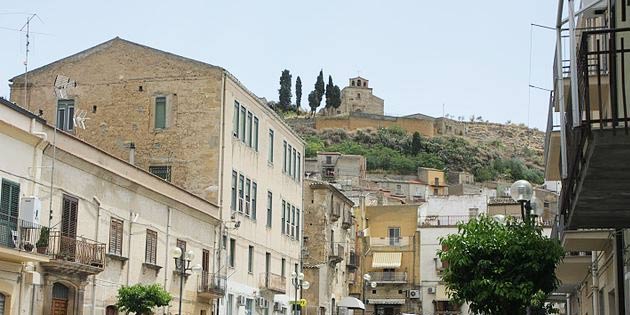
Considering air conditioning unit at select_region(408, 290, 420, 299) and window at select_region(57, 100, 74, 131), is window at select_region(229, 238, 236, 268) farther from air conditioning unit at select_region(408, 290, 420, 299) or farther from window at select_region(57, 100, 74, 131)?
air conditioning unit at select_region(408, 290, 420, 299)

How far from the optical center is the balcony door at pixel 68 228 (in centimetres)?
2630

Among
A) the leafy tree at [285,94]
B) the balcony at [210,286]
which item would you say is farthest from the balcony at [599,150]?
the leafy tree at [285,94]

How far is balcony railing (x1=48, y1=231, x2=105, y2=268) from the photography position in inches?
1016

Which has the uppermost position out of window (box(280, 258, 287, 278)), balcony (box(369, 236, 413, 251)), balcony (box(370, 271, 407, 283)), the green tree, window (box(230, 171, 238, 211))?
balcony (box(369, 236, 413, 251))

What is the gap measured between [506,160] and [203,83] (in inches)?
5486

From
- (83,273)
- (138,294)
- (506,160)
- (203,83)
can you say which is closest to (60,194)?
(83,273)

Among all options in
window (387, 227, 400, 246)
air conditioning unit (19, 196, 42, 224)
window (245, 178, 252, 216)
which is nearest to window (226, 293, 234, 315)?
window (245, 178, 252, 216)

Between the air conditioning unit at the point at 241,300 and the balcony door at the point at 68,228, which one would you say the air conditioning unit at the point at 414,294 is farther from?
the balcony door at the point at 68,228

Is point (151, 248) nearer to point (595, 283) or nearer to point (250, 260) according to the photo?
point (250, 260)

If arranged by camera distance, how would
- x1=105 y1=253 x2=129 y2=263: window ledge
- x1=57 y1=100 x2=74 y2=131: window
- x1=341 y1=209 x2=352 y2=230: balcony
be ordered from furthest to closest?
x1=341 y1=209 x2=352 y2=230: balcony, x1=57 y1=100 x2=74 y2=131: window, x1=105 y1=253 x2=129 y2=263: window ledge

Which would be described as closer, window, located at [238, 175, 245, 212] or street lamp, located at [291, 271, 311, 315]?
window, located at [238, 175, 245, 212]

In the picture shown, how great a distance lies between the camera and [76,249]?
27.0m

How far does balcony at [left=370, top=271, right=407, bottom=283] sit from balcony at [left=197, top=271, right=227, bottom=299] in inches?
1494

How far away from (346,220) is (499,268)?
5064 cm
